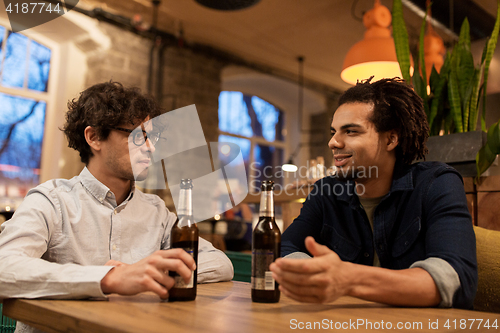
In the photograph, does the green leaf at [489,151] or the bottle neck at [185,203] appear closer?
the bottle neck at [185,203]

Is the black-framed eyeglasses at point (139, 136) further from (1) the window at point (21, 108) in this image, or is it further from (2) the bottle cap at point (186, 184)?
(1) the window at point (21, 108)

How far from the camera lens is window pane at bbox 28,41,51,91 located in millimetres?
4594

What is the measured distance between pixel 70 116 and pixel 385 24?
2271mm

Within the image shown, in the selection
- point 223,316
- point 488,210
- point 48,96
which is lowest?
point 223,316

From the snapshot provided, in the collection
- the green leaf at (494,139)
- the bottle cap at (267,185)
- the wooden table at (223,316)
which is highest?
the green leaf at (494,139)

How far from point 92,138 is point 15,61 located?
3.88m

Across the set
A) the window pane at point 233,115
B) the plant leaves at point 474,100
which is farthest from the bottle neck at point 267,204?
the window pane at point 233,115

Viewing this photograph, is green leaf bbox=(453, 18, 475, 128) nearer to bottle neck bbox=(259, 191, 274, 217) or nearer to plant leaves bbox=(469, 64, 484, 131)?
plant leaves bbox=(469, 64, 484, 131)

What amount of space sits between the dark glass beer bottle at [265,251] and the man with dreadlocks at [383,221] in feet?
0.24

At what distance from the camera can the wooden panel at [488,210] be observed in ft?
5.20

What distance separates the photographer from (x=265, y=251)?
83cm

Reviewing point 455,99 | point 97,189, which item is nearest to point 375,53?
point 455,99

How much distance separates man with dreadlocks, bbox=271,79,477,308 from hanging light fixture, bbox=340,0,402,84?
1293 mm

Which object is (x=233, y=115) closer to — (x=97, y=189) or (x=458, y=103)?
(x=458, y=103)
